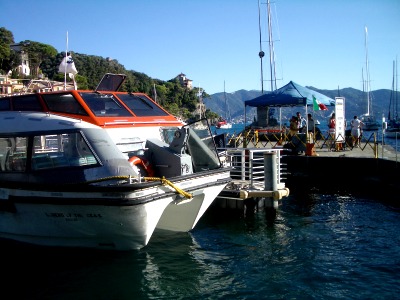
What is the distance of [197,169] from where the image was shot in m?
10.0

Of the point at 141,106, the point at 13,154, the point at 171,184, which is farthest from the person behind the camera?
the point at 141,106

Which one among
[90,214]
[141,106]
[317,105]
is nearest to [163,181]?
[90,214]

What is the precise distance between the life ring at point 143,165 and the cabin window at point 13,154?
2.23 metres

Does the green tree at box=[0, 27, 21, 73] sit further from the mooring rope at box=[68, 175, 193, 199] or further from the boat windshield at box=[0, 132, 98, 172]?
the mooring rope at box=[68, 175, 193, 199]

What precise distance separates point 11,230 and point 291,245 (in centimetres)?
625

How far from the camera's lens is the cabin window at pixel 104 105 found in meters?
9.72

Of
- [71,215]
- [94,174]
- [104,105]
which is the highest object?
[104,105]

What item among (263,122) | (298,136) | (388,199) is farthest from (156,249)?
(263,122)

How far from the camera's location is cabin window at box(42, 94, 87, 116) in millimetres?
9586

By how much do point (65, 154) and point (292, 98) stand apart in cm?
1691

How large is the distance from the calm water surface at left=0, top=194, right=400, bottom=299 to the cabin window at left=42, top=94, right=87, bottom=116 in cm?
308

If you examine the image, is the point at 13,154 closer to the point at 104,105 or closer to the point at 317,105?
the point at 104,105

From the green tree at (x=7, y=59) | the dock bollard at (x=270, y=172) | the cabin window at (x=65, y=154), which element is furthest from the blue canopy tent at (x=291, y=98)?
the green tree at (x=7, y=59)

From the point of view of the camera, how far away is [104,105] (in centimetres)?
1004
